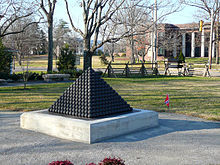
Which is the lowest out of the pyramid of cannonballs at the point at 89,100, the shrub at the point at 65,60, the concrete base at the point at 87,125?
the concrete base at the point at 87,125

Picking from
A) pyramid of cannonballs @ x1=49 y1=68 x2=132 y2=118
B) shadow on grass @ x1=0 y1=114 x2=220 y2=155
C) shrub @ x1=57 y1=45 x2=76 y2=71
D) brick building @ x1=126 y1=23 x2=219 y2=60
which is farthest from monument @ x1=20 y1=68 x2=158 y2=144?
brick building @ x1=126 y1=23 x2=219 y2=60

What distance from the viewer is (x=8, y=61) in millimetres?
23031

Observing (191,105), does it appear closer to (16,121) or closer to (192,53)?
(16,121)

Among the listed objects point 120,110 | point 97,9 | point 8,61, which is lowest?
point 120,110

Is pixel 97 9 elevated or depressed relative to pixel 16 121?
elevated

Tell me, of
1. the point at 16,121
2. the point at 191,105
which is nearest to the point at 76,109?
the point at 16,121

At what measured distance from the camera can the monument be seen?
19.9 feet

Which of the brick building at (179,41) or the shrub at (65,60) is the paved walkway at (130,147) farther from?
the brick building at (179,41)

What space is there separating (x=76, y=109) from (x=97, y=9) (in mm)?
18481

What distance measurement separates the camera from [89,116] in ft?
21.1

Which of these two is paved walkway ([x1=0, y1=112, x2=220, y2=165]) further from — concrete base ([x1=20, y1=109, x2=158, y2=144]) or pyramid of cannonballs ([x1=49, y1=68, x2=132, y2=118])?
pyramid of cannonballs ([x1=49, y1=68, x2=132, y2=118])

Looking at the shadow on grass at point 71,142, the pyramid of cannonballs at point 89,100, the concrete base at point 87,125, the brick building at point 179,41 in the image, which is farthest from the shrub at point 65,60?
the brick building at point 179,41

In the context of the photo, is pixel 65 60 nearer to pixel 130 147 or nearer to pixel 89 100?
pixel 89 100

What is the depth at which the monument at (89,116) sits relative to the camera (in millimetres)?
6074
